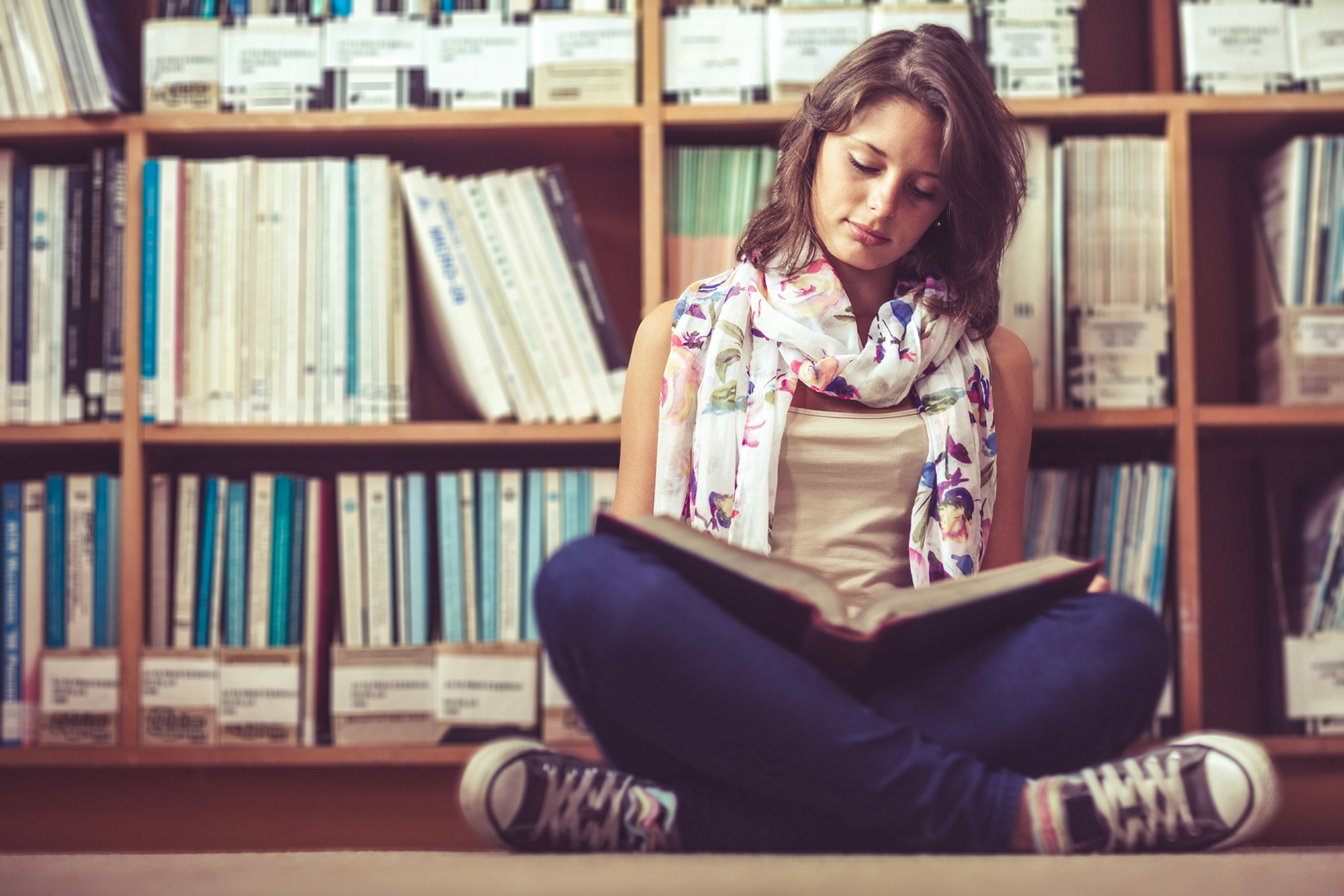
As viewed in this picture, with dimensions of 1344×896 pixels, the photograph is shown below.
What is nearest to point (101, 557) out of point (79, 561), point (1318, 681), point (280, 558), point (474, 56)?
point (79, 561)

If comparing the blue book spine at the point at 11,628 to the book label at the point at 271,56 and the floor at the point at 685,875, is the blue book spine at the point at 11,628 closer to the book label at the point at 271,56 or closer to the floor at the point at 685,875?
the book label at the point at 271,56

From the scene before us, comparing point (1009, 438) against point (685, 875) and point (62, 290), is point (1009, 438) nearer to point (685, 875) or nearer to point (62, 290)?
point (685, 875)

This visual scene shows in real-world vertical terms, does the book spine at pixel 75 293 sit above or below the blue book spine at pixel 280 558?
above

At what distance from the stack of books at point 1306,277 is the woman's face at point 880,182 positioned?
1.90 ft

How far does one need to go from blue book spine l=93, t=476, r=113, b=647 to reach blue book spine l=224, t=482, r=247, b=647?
0.52 feet

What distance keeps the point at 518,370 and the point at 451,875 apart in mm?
870

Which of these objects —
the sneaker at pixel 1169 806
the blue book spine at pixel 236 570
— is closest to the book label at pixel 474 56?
the blue book spine at pixel 236 570

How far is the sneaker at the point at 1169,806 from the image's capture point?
0.64 m

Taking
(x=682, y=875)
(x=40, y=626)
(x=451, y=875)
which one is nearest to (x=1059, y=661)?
(x=682, y=875)

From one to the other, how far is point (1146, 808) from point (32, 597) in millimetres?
1344

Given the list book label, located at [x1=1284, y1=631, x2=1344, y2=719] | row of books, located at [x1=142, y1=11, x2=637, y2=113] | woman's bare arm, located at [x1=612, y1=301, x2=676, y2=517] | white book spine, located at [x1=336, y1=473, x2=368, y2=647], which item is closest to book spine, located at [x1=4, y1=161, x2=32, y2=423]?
row of books, located at [x1=142, y1=11, x2=637, y2=113]

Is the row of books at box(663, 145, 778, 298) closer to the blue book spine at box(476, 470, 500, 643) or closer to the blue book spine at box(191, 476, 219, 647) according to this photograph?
the blue book spine at box(476, 470, 500, 643)

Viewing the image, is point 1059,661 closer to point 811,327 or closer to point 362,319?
point 811,327

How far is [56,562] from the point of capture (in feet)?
4.37
